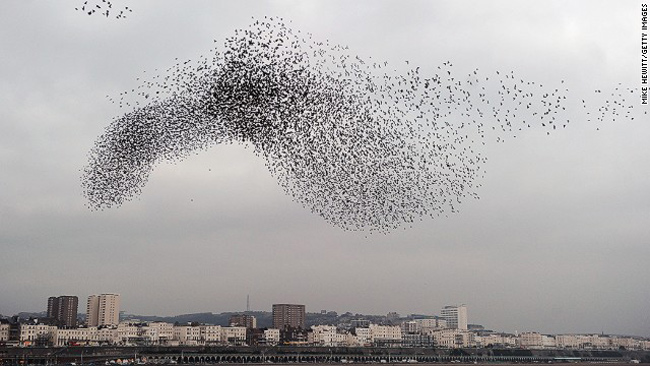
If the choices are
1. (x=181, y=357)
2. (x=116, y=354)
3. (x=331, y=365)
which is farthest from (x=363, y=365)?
(x=116, y=354)

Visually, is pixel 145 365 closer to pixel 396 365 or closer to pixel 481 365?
pixel 396 365

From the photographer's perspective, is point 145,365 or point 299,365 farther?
point 299,365

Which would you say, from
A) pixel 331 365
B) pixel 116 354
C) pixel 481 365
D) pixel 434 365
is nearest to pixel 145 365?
pixel 116 354

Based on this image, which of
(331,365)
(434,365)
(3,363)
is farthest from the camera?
(434,365)

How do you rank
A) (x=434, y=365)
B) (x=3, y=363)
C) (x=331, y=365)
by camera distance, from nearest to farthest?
1. (x=3, y=363)
2. (x=331, y=365)
3. (x=434, y=365)

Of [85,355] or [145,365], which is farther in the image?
[85,355]

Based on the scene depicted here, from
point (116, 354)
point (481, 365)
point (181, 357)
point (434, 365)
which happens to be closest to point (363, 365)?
point (434, 365)

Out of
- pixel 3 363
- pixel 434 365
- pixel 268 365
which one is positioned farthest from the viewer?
pixel 434 365

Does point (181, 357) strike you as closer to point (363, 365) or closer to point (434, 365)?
point (363, 365)
